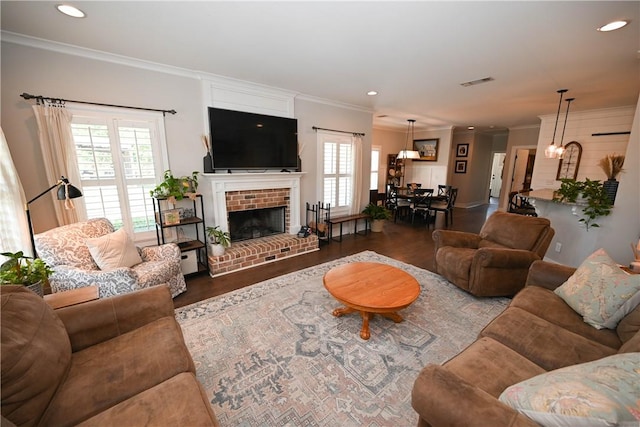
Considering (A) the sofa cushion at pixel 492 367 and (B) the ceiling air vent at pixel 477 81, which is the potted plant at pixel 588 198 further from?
(A) the sofa cushion at pixel 492 367

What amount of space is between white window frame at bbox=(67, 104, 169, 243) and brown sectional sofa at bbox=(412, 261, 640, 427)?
11.5ft

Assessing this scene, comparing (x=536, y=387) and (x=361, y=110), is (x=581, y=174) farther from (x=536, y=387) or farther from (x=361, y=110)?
(x=536, y=387)

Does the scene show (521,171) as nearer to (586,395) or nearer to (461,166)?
(461,166)

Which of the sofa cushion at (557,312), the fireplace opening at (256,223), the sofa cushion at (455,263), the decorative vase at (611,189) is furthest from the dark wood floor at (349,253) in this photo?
the decorative vase at (611,189)

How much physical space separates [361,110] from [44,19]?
4459 millimetres

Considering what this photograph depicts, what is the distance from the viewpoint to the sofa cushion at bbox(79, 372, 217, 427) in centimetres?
99

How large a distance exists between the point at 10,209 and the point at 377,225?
5311 millimetres

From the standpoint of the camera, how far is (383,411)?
155cm

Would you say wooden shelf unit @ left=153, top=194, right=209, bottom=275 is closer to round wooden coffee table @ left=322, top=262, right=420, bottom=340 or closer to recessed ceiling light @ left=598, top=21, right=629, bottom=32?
round wooden coffee table @ left=322, top=262, right=420, bottom=340

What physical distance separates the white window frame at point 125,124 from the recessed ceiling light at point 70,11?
38.5 inches

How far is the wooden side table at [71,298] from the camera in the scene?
67.6 inches

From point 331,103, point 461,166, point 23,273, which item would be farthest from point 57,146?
point 461,166

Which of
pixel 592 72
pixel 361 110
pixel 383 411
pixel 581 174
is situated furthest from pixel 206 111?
pixel 581 174

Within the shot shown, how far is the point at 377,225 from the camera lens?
18.5 feet
